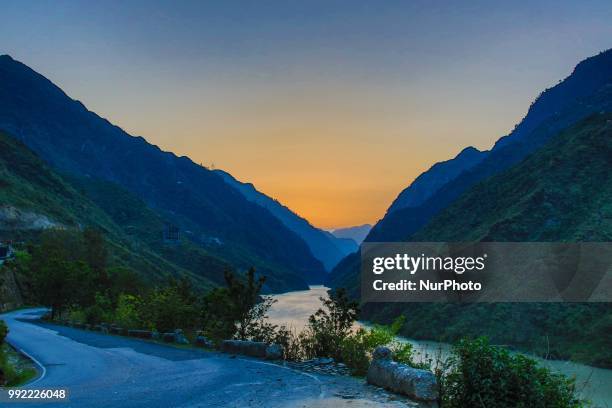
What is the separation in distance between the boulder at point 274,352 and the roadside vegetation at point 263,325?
43cm

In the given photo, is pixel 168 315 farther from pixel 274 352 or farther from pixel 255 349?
pixel 274 352

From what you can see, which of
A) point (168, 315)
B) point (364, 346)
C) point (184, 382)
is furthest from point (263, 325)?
point (184, 382)

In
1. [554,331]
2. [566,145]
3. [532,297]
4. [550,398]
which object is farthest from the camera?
[566,145]

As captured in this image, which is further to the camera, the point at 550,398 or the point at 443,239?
the point at 443,239

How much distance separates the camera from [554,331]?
229ft

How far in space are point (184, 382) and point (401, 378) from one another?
5701 millimetres

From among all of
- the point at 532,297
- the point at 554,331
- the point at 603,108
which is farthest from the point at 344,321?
the point at 603,108

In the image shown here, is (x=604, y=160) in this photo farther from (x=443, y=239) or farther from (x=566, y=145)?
(x=443, y=239)

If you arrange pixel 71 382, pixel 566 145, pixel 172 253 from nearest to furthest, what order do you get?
pixel 71 382 < pixel 566 145 < pixel 172 253

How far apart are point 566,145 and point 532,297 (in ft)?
161

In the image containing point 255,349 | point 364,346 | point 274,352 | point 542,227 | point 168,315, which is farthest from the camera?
point 542,227

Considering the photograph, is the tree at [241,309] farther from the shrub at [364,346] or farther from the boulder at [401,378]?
the boulder at [401,378]

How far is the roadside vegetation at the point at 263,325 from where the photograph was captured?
10.3 metres

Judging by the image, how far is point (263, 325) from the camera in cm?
2945
